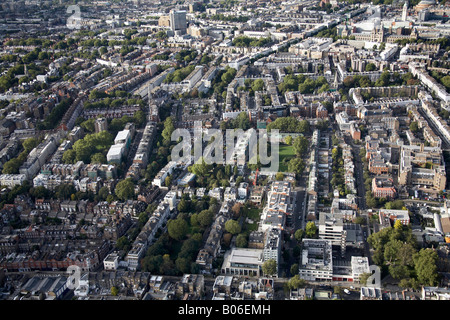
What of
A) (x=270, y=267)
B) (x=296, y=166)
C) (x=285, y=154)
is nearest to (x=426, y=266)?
(x=270, y=267)

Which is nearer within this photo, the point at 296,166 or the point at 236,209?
the point at 236,209

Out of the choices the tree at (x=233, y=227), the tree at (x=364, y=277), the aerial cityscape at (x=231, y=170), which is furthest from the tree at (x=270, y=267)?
the tree at (x=364, y=277)

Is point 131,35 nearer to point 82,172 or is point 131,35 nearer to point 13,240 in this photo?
point 82,172

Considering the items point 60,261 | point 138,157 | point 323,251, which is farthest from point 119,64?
point 323,251

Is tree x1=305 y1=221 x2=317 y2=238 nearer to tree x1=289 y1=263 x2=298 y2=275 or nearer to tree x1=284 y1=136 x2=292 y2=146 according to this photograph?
tree x1=289 y1=263 x2=298 y2=275

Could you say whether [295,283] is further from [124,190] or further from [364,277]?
[124,190]

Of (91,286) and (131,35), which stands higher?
(131,35)

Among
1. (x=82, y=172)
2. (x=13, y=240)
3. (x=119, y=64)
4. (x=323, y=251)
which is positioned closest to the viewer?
(x=323, y=251)
